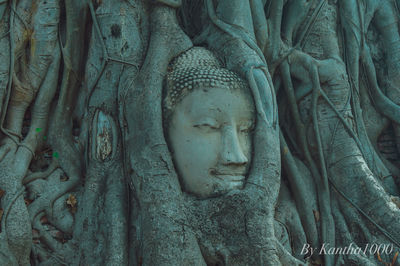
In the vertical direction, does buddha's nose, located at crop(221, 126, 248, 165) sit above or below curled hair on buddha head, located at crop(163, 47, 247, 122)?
below

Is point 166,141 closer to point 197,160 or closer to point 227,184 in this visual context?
point 197,160

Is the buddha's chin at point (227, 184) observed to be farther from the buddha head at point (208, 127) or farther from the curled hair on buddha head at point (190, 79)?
the curled hair on buddha head at point (190, 79)

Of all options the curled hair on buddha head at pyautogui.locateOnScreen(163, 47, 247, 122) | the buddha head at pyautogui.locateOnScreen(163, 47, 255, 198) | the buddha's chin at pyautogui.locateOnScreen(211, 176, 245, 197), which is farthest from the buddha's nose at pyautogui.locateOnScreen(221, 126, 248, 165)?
the curled hair on buddha head at pyautogui.locateOnScreen(163, 47, 247, 122)

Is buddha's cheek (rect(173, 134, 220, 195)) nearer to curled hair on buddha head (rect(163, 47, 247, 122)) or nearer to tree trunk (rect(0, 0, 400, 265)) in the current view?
tree trunk (rect(0, 0, 400, 265))

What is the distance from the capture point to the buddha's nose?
285 centimetres

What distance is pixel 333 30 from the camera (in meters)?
4.20

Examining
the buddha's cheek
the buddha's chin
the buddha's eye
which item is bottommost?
the buddha's chin

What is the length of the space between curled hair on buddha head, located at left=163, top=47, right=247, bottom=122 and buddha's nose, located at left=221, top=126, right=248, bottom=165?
33 centimetres

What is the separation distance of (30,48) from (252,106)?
69.0 inches

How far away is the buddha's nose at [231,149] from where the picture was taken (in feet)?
9.36

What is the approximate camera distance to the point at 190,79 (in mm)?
3025

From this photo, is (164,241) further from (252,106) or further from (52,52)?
(52,52)

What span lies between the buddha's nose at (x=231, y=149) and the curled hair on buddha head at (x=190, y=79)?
329mm

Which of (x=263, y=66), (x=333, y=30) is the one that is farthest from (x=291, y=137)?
(x=333, y=30)
